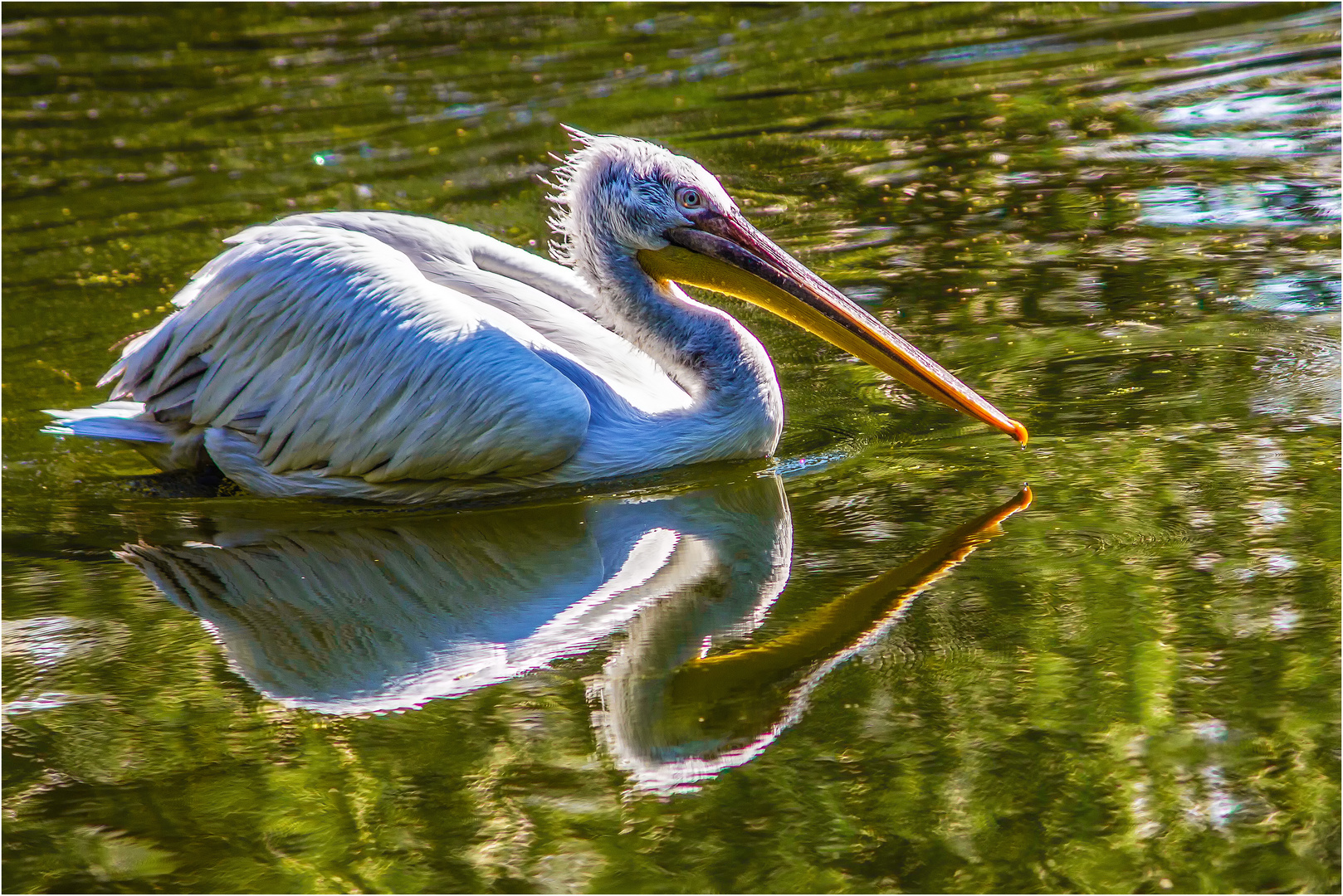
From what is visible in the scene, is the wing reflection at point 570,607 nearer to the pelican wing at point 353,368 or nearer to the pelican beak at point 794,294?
the pelican wing at point 353,368

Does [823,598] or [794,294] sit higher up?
[794,294]

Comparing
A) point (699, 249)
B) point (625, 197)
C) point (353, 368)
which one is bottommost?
point (353, 368)

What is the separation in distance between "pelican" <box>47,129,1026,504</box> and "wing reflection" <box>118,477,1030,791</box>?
19 centimetres

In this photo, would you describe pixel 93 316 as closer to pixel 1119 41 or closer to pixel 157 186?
pixel 157 186

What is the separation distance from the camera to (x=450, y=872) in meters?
2.79

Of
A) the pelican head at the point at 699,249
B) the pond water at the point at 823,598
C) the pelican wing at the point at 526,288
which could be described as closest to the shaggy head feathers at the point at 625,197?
the pelican head at the point at 699,249

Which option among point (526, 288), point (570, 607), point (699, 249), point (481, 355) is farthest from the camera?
point (526, 288)

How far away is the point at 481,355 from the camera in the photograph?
4531 millimetres

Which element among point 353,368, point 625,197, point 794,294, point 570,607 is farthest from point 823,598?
point 353,368

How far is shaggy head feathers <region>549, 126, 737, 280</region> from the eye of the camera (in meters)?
4.77

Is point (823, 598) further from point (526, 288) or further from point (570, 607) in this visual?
point (526, 288)

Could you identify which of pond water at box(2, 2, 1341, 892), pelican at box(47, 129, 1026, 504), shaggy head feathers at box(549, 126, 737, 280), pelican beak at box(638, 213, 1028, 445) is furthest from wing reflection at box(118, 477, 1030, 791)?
shaggy head feathers at box(549, 126, 737, 280)

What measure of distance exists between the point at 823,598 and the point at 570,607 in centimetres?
63

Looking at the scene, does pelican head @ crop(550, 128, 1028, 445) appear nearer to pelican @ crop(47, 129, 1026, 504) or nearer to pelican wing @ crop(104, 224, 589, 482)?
pelican @ crop(47, 129, 1026, 504)
